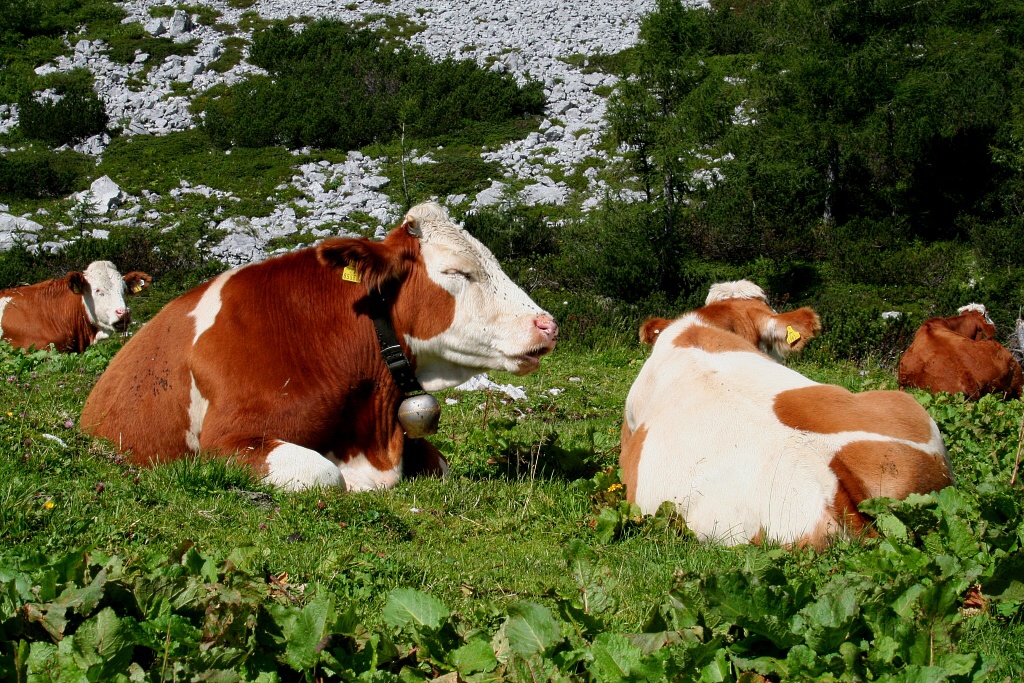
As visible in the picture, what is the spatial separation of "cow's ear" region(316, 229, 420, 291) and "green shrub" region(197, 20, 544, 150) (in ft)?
104

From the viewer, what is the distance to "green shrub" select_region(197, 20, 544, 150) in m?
36.7

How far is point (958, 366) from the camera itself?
11664 mm

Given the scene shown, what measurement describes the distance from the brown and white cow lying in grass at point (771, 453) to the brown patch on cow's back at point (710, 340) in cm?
21

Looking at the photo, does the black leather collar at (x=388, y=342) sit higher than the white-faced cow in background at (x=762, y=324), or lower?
higher

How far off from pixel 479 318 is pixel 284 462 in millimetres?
1485

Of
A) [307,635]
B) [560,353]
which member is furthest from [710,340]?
[560,353]

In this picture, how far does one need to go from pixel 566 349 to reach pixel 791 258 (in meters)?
12.9

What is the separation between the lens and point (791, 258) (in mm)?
26672

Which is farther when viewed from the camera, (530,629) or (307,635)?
(530,629)

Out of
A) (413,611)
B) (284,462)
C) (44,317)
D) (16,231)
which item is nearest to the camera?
(413,611)

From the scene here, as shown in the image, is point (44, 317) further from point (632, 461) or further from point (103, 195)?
point (103, 195)

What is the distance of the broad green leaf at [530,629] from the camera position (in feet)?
9.81

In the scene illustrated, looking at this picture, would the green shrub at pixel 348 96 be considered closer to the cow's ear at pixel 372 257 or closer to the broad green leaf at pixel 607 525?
the cow's ear at pixel 372 257

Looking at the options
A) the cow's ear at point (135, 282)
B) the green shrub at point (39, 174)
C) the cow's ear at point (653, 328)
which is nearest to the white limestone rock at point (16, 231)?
the green shrub at point (39, 174)
